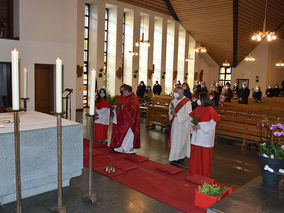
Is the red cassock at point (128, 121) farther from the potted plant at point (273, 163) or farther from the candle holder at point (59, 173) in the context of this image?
the potted plant at point (273, 163)

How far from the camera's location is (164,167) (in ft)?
17.4

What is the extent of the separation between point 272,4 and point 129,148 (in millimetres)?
15355

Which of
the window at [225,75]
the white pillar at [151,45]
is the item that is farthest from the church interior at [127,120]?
the window at [225,75]

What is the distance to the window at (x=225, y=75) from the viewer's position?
27219mm

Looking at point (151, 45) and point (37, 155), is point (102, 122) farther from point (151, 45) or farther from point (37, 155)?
point (151, 45)

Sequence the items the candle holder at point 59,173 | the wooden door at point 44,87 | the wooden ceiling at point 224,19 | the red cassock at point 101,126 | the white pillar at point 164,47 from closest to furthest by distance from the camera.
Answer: the candle holder at point 59,173
the red cassock at point 101,126
the wooden door at point 44,87
the wooden ceiling at point 224,19
the white pillar at point 164,47

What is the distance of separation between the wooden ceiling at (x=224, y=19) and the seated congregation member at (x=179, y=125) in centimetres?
1217

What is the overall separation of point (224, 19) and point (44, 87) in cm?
1335

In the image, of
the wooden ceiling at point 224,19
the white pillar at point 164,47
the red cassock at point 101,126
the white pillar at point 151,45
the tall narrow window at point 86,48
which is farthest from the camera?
the white pillar at point 164,47

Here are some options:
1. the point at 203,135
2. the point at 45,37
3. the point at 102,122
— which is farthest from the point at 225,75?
the point at 203,135

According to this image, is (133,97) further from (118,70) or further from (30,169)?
(118,70)

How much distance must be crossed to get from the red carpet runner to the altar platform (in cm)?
102

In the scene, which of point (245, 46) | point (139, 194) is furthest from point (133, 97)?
point (245, 46)

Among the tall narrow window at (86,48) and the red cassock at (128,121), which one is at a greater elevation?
the tall narrow window at (86,48)
